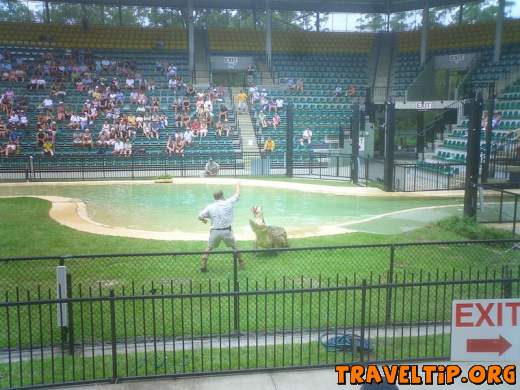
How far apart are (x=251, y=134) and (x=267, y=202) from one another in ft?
53.1

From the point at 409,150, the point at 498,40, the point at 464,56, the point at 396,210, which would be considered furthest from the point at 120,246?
the point at 464,56

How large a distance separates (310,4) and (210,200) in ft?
90.4

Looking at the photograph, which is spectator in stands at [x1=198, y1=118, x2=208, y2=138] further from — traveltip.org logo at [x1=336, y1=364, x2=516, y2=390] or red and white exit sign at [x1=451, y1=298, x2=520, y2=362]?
red and white exit sign at [x1=451, y1=298, x2=520, y2=362]

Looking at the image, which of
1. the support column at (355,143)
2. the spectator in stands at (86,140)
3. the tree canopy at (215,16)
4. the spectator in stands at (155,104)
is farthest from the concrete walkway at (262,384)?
the tree canopy at (215,16)

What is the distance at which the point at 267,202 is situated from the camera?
67.5 feet

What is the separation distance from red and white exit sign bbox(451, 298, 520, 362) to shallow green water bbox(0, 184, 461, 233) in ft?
27.6

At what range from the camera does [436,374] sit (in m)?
7.09

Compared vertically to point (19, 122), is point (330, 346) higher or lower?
lower

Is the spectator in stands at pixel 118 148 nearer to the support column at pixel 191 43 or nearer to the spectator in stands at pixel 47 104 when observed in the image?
the spectator in stands at pixel 47 104

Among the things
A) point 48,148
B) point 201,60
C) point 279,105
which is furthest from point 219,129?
point 201,60

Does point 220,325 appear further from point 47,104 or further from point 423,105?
point 47,104

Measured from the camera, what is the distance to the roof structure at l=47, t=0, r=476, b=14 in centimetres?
4106

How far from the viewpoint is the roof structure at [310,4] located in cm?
4106

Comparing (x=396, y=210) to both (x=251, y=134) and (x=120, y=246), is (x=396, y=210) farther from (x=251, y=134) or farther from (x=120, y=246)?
(x=251, y=134)
